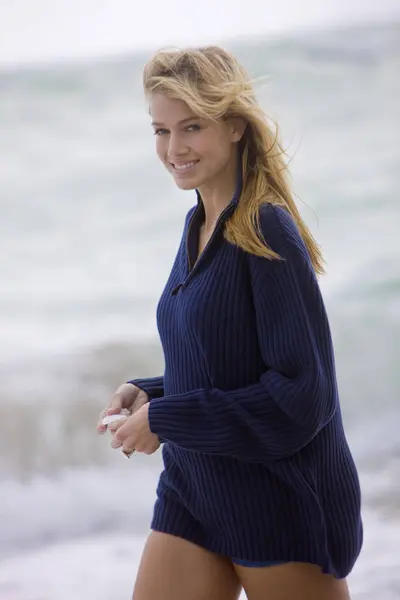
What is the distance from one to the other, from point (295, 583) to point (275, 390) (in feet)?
1.09

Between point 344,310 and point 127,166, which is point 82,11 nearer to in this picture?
point 127,166

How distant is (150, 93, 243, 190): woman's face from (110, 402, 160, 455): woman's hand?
0.39 m

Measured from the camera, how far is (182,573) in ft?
4.94

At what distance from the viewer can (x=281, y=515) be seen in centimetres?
141

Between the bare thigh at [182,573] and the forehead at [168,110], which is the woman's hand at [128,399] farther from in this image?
the forehead at [168,110]

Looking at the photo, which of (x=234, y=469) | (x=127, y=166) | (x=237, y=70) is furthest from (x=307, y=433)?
(x=127, y=166)

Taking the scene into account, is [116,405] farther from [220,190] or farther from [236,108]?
[236,108]

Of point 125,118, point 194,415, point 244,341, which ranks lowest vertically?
point 194,415

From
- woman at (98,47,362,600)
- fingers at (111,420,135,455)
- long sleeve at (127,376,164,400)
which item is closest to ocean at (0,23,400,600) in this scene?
long sleeve at (127,376,164,400)

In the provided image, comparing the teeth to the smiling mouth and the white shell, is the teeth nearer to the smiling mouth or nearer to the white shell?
the smiling mouth

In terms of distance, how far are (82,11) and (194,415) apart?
5.73 feet

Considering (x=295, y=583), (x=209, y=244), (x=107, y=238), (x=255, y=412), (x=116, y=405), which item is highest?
(x=107, y=238)

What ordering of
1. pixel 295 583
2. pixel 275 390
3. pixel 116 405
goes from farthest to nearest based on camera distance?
pixel 116 405, pixel 295 583, pixel 275 390

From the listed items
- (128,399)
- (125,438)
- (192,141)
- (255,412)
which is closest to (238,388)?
(255,412)
